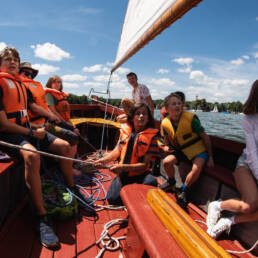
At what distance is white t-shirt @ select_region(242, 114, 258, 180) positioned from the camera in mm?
1540

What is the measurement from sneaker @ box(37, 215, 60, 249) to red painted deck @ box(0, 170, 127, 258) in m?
0.04

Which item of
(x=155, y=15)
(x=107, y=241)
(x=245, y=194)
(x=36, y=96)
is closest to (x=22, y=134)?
(x=36, y=96)

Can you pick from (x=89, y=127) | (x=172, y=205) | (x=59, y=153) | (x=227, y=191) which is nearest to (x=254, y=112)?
(x=227, y=191)

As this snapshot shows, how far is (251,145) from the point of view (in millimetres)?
1599

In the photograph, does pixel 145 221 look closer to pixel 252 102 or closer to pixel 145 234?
pixel 145 234

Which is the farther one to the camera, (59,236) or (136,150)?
(136,150)

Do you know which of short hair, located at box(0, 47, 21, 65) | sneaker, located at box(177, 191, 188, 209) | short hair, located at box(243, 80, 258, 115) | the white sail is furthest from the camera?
sneaker, located at box(177, 191, 188, 209)

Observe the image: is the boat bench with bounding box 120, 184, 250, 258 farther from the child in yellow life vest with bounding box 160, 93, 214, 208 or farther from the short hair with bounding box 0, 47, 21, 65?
the short hair with bounding box 0, 47, 21, 65

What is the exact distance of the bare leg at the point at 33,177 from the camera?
159 cm

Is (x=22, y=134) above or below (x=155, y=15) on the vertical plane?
below

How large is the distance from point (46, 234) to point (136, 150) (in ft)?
3.22

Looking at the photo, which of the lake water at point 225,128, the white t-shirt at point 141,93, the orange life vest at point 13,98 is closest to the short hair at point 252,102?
the orange life vest at point 13,98

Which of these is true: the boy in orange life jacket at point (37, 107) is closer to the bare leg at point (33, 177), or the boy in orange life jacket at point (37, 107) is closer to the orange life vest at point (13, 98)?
the orange life vest at point (13, 98)

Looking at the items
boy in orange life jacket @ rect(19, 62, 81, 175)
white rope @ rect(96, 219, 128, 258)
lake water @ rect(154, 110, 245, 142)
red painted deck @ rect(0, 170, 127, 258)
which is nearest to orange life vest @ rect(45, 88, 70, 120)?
boy in orange life jacket @ rect(19, 62, 81, 175)
